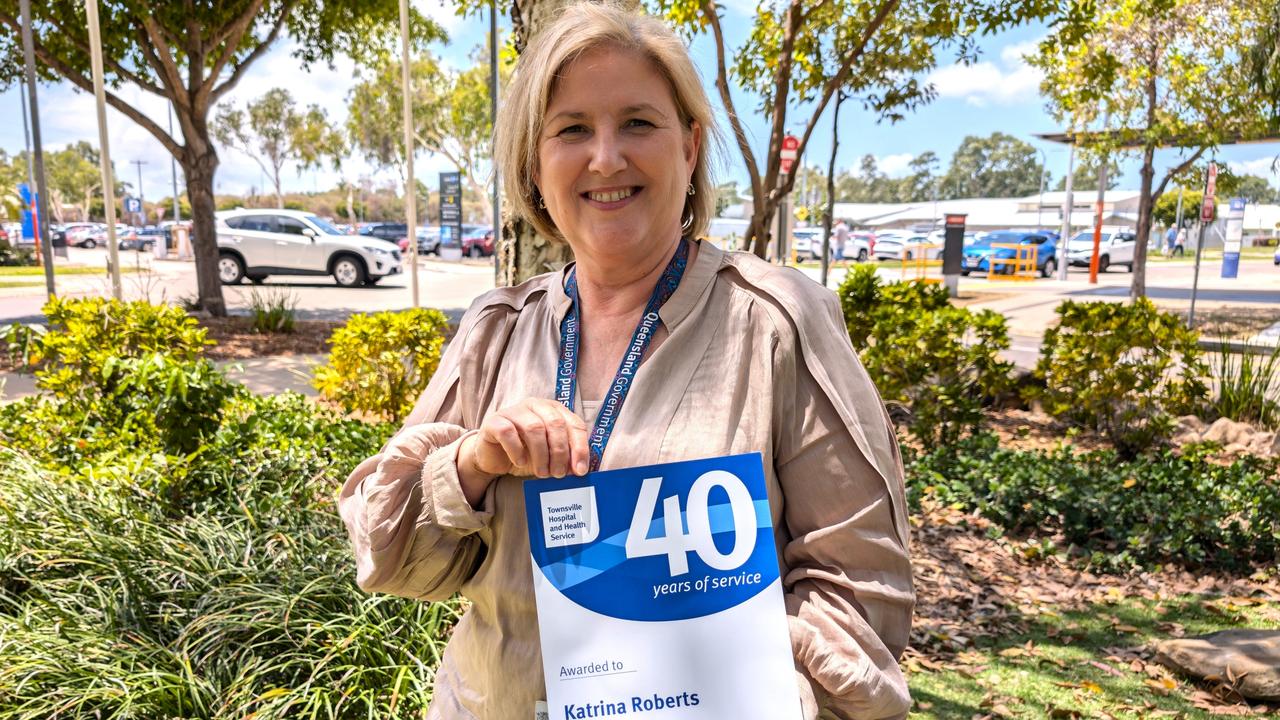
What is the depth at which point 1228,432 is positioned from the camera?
6.66m

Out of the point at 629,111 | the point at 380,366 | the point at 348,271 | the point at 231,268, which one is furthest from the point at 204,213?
the point at 629,111

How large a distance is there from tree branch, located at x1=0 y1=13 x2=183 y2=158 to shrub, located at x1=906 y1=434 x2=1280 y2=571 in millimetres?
11741

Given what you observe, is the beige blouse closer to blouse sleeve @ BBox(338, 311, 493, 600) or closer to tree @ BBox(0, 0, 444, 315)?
blouse sleeve @ BBox(338, 311, 493, 600)

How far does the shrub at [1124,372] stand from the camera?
6602 millimetres

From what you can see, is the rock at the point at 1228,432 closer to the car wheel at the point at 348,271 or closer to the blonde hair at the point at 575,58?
the blonde hair at the point at 575,58

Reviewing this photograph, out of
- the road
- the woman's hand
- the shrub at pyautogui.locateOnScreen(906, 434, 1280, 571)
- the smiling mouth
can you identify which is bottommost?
the shrub at pyautogui.locateOnScreen(906, 434, 1280, 571)

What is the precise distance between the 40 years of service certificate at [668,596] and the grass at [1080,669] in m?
2.44

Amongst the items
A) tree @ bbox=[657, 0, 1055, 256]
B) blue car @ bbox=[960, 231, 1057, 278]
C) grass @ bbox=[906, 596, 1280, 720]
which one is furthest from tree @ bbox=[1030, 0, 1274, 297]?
blue car @ bbox=[960, 231, 1057, 278]

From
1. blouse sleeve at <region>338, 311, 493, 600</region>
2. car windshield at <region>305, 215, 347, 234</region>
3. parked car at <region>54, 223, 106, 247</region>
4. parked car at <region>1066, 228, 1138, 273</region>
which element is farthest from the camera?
parked car at <region>54, 223, 106, 247</region>

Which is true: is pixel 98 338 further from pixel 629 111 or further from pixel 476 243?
pixel 476 243

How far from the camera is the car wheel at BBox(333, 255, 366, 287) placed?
2141 centimetres

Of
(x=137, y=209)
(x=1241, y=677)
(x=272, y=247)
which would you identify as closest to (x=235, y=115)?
(x=137, y=209)

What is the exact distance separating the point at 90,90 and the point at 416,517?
14.1 meters

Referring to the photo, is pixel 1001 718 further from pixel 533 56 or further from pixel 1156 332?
pixel 1156 332
